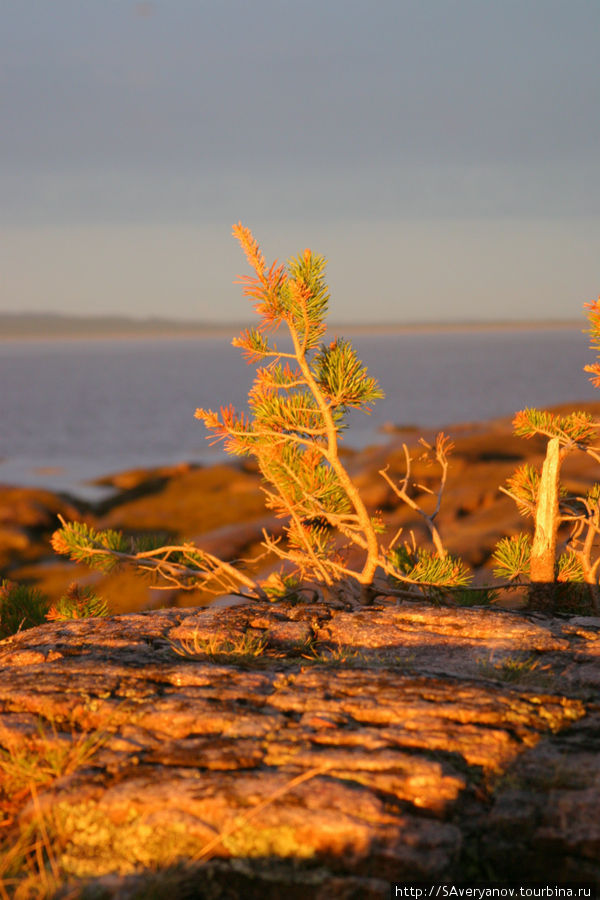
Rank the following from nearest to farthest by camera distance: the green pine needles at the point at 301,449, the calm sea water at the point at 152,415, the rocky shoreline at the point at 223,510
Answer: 1. the green pine needles at the point at 301,449
2. the rocky shoreline at the point at 223,510
3. the calm sea water at the point at 152,415

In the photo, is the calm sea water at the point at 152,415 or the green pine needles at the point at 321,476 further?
the calm sea water at the point at 152,415

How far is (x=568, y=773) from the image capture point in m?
3.84

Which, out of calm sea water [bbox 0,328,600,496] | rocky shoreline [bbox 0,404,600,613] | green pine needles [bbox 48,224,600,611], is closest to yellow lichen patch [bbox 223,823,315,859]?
green pine needles [bbox 48,224,600,611]

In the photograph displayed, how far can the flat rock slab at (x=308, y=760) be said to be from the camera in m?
3.41

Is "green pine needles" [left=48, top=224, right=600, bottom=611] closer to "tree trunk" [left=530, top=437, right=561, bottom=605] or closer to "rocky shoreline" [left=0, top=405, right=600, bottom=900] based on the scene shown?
"tree trunk" [left=530, top=437, right=561, bottom=605]

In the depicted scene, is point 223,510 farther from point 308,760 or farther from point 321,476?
point 308,760

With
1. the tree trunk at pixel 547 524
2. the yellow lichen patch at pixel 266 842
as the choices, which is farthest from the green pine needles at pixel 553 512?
the yellow lichen patch at pixel 266 842

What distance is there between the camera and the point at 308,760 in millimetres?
3930

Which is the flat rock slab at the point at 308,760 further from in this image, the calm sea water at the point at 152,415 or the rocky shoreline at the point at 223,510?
the calm sea water at the point at 152,415

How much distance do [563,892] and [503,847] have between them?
0.31 metres

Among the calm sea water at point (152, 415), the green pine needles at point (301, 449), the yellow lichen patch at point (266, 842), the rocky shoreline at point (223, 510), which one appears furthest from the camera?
the calm sea water at point (152, 415)

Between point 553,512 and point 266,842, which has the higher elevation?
point 553,512

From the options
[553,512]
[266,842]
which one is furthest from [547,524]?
[266,842]

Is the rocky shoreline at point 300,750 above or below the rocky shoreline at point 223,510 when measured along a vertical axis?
above
